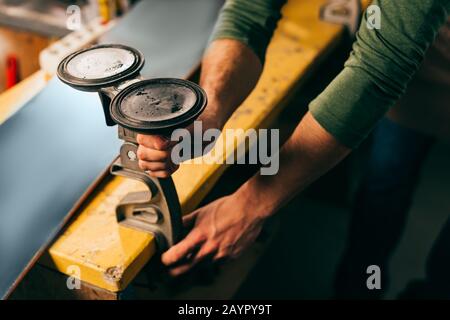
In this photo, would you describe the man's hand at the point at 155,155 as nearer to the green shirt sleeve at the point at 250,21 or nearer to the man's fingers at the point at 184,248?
the man's fingers at the point at 184,248

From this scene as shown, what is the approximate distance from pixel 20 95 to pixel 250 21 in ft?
2.26

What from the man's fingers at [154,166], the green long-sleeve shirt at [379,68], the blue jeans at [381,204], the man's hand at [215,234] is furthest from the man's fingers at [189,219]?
the blue jeans at [381,204]

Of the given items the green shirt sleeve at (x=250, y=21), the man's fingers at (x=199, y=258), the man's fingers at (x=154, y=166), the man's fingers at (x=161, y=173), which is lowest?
the man's fingers at (x=199, y=258)

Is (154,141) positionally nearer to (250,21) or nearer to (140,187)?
(140,187)

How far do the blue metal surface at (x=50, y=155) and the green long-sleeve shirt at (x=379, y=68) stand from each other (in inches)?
20.1

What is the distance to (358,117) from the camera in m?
1.13

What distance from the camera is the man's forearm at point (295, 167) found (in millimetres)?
1178

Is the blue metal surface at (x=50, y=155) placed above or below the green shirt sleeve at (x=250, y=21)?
below

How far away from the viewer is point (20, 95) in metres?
1.59

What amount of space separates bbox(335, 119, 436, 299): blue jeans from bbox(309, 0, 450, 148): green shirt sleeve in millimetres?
597

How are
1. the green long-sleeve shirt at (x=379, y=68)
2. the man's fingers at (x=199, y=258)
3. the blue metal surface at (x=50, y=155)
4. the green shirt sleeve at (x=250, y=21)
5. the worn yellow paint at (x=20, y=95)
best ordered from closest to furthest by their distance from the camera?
1. the green long-sleeve shirt at (x=379, y=68)
2. the blue metal surface at (x=50, y=155)
3. the man's fingers at (x=199, y=258)
4. the green shirt sleeve at (x=250, y=21)
5. the worn yellow paint at (x=20, y=95)

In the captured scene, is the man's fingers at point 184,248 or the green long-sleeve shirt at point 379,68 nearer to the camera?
the green long-sleeve shirt at point 379,68

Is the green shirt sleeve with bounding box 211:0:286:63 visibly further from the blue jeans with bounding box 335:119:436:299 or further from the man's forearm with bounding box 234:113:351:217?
the blue jeans with bounding box 335:119:436:299

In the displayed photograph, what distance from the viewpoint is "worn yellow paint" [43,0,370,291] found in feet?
3.71
